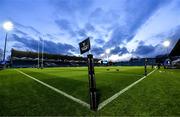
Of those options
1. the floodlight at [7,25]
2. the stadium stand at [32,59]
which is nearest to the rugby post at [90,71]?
the floodlight at [7,25]

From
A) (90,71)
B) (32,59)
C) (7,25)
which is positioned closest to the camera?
(90,71)

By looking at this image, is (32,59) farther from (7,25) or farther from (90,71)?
(90,71)

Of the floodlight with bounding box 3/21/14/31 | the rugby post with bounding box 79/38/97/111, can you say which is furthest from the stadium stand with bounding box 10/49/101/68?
the rugby post with bounding box 79/38/97/111

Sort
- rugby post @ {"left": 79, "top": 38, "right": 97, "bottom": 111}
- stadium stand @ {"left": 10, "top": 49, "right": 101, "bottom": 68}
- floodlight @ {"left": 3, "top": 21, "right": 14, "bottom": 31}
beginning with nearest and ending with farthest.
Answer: rugby post @ {"left": 79, "top": 38, "right": 97, "bottom": 111}
floodlight @ {"left": 3, "top": 21, "right": 14, "bottom": 31}
stadium stand @ {"left": 10, "top": 49, "right": 101, "bottom": 68}

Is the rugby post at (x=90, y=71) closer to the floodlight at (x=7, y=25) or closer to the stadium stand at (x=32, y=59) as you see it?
the floodlight at (x=7, y=25)

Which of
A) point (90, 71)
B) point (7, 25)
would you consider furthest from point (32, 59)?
point (90, 71)

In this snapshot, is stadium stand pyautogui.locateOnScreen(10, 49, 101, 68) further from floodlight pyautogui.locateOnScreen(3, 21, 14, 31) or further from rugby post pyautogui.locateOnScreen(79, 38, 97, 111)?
rugby post pyautogui.locateOnScreen(79, 38, 97, 111)

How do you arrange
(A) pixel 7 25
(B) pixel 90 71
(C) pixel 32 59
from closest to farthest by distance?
(B) pixel 90 71 → (A) pixel 7 25 → (C) pixel 32 59

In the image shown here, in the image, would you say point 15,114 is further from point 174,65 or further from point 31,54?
point 31,54

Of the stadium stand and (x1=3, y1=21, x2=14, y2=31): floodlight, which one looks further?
the stadium stand

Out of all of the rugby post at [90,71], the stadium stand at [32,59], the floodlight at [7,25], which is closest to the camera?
the rugby post at [90,71]

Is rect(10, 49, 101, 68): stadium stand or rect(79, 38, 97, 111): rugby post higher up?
rect(10, 49, 101, 68): stadium stand

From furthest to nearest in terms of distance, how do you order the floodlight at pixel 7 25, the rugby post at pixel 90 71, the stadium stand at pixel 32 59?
1. the stadium stand at pixel 32 59
2. the floodlight at pixel 7 25
3. the rugby post at pixel 90 71

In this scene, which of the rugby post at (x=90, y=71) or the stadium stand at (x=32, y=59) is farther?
the stadium stand at (x=32, y=59)
